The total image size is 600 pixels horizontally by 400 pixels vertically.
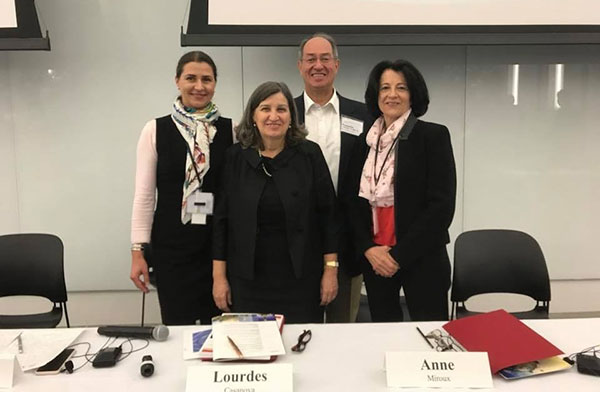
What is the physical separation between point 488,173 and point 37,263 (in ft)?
9.16

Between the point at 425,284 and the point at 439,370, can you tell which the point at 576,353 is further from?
the point at 425,284

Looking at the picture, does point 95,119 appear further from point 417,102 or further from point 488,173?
point 488,173

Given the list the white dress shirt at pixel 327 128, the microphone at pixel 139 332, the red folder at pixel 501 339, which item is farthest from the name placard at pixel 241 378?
the white dress shirt at pixel 327 128

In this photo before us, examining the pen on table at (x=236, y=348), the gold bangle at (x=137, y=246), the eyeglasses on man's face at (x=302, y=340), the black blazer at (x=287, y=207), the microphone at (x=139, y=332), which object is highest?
the black blazer at (x=287, y=207)

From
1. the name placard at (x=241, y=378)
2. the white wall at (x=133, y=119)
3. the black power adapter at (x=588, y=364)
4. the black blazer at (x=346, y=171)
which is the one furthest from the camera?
the white wall at (x=133, y=119)

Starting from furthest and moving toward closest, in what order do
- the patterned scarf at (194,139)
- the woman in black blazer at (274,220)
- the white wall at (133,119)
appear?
the white wall at (133,119) < the patterned scarf at (194,139) < the woman in black blazer at (274,220)

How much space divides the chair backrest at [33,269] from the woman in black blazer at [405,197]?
1449mm

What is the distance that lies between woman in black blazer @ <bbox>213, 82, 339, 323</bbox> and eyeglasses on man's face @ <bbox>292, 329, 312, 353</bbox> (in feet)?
1.33

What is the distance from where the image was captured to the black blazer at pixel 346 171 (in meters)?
2.11

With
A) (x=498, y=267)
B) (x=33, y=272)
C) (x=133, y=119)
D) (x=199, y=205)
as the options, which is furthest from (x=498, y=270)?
(x=133, y=119)

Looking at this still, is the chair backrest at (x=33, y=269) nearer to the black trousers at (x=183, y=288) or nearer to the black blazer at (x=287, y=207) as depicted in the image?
the black trousers at (x=183, y=288)

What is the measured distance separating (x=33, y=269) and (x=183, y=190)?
100 cm

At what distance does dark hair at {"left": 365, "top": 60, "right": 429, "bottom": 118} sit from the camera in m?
1.93

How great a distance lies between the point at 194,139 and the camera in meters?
1.98
